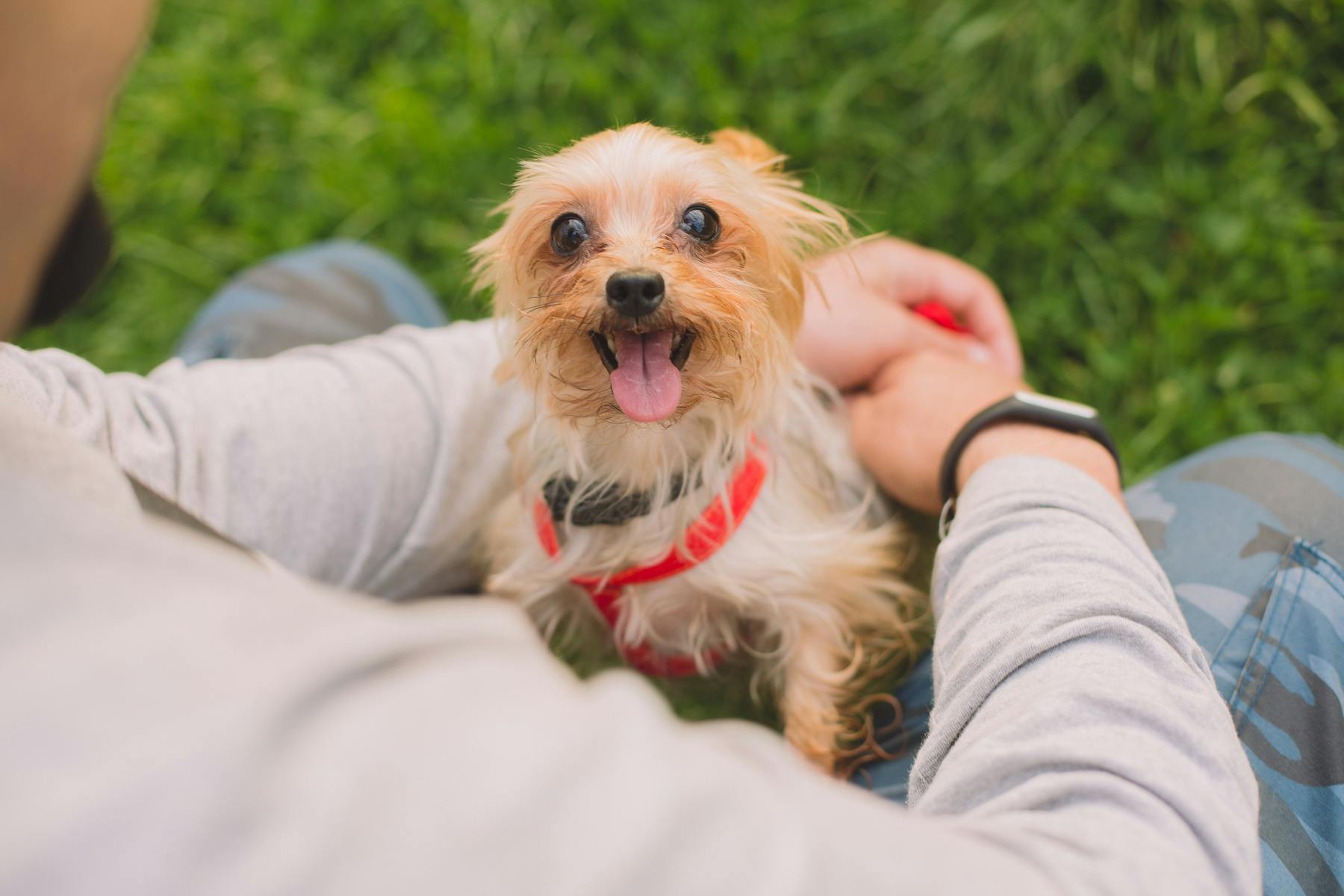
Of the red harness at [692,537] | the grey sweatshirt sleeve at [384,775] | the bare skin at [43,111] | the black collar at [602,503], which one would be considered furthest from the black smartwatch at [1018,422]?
the bare skin at [43,111]

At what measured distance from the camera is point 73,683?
20.7 inches

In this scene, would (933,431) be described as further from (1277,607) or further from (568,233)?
(568,233)

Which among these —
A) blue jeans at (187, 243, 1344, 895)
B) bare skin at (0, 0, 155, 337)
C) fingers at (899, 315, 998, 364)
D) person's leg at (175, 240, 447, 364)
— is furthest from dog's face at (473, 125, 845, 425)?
person's leg at (175, 240, 447, 364)

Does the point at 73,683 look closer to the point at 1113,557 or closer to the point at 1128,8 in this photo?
the point at 1113,557

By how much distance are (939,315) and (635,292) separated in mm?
1278

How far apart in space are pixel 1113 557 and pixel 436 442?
50.4 inches

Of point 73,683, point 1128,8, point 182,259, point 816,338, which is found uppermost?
point 1128,8

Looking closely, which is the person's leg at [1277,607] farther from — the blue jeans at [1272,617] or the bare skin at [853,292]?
the bare skin at [853,292]

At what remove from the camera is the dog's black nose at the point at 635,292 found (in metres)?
1.41

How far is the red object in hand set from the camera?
2.40 meters

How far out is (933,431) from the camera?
72.6 inches

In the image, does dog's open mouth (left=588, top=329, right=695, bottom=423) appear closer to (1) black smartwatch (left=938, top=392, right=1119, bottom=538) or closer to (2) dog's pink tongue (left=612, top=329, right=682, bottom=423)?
(2) dog's pink tongue (left=612, top=329, right=682, bottom=423)

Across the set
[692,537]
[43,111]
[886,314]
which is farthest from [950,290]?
[43,111]

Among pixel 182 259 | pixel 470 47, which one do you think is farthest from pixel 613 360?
pixel 182 259
